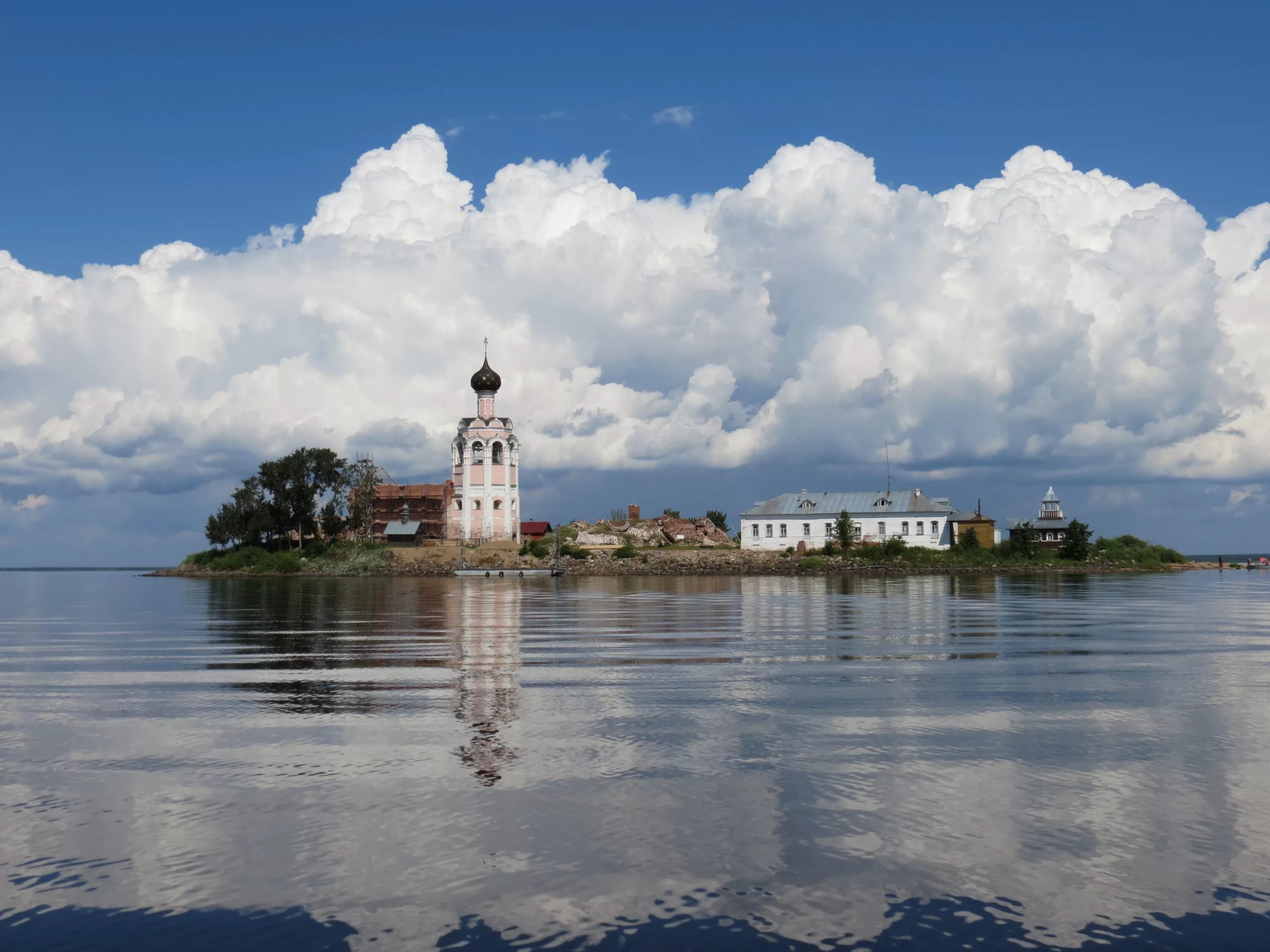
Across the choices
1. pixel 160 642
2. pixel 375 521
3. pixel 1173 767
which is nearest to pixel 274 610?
pixel 160 642

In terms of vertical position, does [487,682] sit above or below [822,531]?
below

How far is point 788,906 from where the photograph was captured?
31.5 feet

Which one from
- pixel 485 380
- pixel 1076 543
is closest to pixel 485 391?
pixel 485 380

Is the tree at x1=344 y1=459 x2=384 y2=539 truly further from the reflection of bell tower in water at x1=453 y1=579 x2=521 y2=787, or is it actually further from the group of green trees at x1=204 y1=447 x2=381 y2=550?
the reflection of bell tower in water at x1=453 y1=579 x2=521 y2=787

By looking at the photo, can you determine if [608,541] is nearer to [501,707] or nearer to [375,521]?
[375,521]

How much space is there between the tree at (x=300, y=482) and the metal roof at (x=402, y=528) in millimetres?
8834

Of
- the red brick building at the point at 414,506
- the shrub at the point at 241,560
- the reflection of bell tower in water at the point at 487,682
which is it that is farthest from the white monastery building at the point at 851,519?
the reflection of bell tower in water at the point at 487,682

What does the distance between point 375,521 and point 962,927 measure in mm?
123847

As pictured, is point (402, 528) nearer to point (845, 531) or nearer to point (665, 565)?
point (665, 565)

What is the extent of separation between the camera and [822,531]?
11200 cm

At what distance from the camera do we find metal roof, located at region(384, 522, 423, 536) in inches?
4857

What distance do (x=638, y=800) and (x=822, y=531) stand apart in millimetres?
100921

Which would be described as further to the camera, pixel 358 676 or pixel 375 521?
pixel 375 521

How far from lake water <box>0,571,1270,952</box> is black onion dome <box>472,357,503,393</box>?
91993 mm
